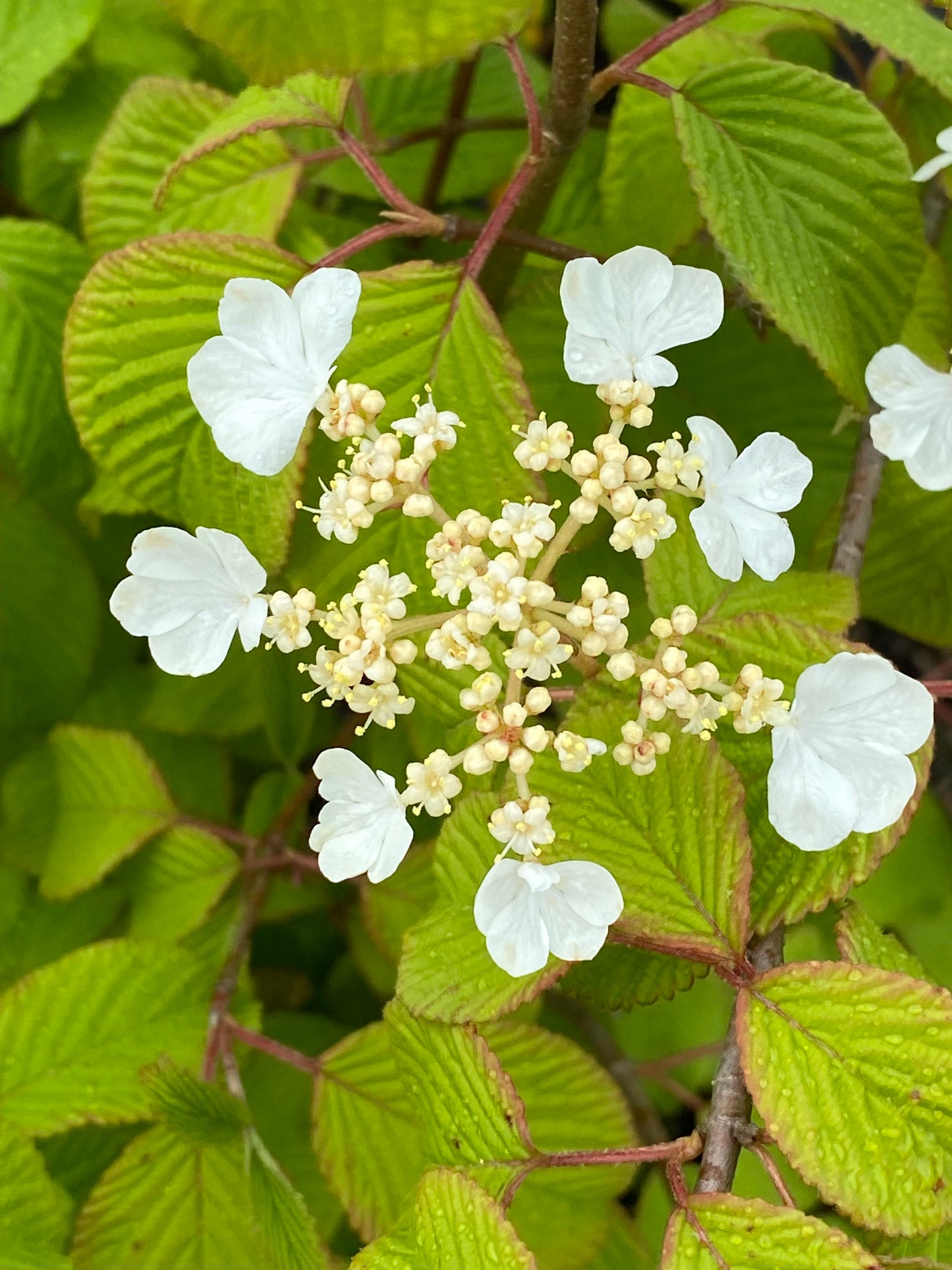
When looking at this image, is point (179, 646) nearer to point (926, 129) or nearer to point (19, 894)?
point (19, 894)

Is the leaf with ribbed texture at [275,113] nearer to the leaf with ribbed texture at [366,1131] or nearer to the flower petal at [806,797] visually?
the flower petal at [806,797]

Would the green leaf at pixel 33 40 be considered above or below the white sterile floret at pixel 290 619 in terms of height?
above

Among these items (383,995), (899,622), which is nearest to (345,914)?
(383,995)

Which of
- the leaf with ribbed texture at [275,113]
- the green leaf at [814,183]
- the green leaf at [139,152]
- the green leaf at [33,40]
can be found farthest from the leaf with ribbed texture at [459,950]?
the green leaf at [33,40]

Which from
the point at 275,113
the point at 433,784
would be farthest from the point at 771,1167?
the point at 275,113

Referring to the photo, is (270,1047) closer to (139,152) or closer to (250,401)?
(250,401)

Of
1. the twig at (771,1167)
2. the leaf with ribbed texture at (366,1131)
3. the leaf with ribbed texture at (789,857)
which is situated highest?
the leaf with ribbed texture at (789,857)

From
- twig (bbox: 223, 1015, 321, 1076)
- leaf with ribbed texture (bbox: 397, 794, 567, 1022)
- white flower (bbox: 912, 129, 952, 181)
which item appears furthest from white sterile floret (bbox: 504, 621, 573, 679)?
twig (bbox: 223, 1015, 321, 1076)
